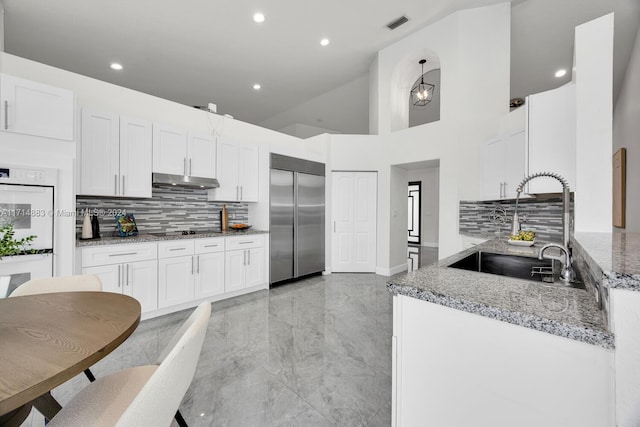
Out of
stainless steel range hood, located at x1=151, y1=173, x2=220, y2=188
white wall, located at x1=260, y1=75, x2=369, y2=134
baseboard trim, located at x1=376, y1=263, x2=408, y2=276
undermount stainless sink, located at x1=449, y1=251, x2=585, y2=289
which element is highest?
white wall, located at x1=260, y1=75, x2=369, y2=134

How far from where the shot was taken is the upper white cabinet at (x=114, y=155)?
8.92 feet

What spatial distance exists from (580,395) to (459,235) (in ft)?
11.6

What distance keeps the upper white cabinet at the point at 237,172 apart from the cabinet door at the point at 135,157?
33.6 inches

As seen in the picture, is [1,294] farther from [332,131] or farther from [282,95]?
[332,131]

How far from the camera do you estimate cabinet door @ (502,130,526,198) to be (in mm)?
3141

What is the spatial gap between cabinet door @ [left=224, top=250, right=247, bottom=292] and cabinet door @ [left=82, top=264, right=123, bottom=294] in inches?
44.5

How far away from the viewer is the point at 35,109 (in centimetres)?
218

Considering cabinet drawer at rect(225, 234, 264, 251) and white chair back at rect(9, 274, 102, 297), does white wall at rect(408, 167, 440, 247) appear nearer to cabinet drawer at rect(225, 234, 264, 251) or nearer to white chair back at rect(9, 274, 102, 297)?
cabinet drawer at rect(225, 234, 264, 251)

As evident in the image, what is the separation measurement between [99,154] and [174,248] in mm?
Answer: 1213

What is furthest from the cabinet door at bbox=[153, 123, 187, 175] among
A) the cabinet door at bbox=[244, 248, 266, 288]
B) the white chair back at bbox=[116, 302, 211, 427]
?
the white chair back at bbox=[116, 302, 211, 427]

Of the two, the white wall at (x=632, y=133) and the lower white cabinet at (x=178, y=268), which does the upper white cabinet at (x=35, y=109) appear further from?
the white wall at (x=632, y=133)

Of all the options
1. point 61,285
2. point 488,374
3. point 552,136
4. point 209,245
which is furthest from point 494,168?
point 61,285

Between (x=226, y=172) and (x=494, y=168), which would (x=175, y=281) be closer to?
(x=226, y=172)

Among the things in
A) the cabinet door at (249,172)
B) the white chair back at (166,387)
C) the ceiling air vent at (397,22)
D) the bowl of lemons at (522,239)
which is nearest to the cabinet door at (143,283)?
the cabinet door at (249,172)
